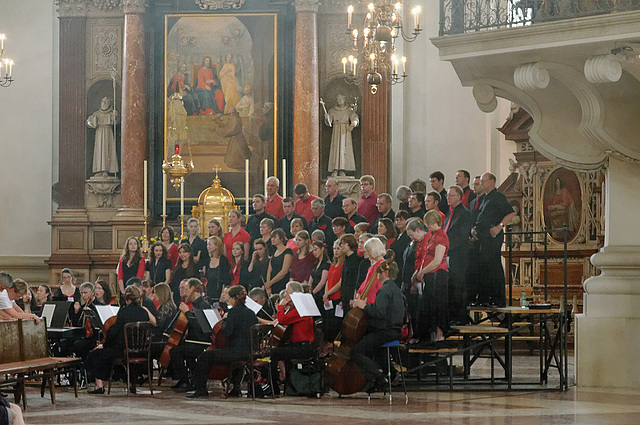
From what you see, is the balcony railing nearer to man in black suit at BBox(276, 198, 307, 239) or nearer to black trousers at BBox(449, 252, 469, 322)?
black trousers at BBox(449, 252, 469, 322)

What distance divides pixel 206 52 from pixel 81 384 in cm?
935

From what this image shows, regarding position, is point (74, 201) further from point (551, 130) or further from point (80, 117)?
point (551, 130)

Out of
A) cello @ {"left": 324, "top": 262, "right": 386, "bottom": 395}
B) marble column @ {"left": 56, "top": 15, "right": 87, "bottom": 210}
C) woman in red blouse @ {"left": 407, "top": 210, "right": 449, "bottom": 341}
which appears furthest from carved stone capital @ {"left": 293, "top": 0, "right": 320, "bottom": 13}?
cello @ {"left": 324, "top": 262, "right": 386, "bottom": 395}

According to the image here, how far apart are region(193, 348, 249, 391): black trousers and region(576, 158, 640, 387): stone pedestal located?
12.6ft

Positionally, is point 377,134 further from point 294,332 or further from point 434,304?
point 294,332

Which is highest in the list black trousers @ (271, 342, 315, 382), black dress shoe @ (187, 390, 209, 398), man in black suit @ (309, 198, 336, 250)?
man in black suit @ (309, 198, 336, 250)

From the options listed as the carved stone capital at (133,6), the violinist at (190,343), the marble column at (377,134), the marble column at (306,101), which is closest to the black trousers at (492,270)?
the violinist at (190,343)

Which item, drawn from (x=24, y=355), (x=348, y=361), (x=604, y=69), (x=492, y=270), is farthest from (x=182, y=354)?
(x=604, y=69)

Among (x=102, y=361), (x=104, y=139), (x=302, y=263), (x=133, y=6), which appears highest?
(x=133, y=6)

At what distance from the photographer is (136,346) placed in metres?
11.9

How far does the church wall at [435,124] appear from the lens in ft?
64.1

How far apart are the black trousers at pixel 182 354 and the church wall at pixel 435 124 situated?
865 centimetres

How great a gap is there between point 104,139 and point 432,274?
11.2 m

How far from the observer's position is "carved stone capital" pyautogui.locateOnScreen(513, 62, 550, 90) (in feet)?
35.1
